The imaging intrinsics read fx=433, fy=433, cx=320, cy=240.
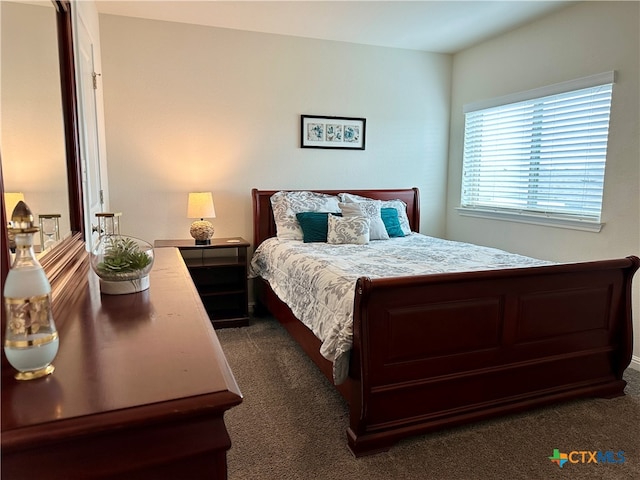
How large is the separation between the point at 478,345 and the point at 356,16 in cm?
271

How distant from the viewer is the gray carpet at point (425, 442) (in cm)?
184

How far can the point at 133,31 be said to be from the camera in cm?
353

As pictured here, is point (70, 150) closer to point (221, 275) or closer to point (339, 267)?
point (339, 267)

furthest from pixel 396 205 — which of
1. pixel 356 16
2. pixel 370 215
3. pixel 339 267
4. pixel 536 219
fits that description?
pixel 339 267

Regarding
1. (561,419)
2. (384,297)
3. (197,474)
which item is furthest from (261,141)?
(197,474)

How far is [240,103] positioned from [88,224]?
2154 mm

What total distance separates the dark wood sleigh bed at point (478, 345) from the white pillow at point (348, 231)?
1126 mm

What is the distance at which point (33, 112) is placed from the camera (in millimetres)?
1273

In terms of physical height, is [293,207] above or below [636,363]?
above

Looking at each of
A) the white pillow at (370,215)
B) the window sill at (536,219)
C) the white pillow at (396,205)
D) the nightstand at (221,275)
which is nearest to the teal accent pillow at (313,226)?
the white pillow at (370,215)

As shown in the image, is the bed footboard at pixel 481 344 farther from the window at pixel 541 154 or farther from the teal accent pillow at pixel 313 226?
the teal accent pillow at pixel 313 226

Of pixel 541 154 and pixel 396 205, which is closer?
pixel 541 154

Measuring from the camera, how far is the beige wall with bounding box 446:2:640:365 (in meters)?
2.88

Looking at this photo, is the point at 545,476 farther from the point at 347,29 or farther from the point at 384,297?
the point at 347,29
